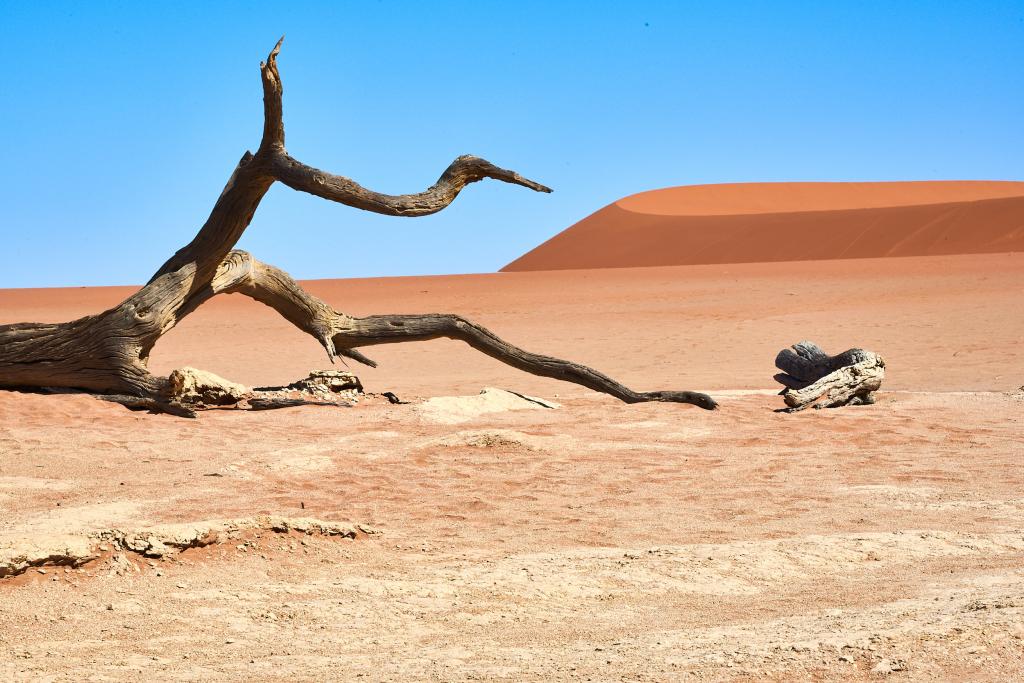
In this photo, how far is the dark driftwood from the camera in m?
10.8

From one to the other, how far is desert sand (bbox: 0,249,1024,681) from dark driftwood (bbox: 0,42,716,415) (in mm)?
506

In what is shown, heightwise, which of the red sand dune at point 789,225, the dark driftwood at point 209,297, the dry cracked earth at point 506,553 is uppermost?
the red sand dune at point 789,225

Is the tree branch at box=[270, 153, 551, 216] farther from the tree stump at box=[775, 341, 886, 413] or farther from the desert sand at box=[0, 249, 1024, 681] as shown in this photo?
the tree stump at box=[775, 341, 886, 413]

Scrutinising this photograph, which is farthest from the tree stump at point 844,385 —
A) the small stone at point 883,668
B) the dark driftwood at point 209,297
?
the small stone at point 883,668

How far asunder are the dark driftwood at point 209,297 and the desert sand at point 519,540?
0.51m

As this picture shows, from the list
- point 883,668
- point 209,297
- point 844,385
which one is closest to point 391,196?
point 209,297

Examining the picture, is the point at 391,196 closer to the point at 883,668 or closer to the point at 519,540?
the point at 519,540

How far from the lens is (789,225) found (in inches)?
2279

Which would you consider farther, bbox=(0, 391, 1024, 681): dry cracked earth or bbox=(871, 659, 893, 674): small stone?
bbox=(0, 391, 1024, 681): dry cracked earth

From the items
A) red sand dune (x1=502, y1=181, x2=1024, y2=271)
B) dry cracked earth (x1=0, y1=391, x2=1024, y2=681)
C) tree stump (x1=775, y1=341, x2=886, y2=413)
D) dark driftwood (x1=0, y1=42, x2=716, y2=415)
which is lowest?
dry cracked earth (x1=0, y1=391, x2=1024, y2=681)

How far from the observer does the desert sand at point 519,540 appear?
3914mm

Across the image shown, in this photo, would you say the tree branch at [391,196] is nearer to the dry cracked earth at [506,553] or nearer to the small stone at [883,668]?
the dry cracked earth at [506,553]

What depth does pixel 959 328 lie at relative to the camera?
20953 millimetres

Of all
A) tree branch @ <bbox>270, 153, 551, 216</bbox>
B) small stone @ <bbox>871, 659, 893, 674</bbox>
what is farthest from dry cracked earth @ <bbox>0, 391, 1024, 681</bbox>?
tree branch @ <bbox>270, 153, 551, 216</bbox>
